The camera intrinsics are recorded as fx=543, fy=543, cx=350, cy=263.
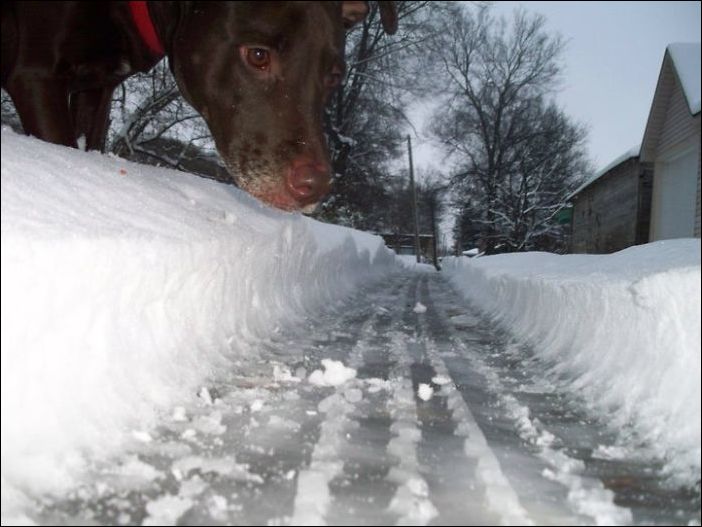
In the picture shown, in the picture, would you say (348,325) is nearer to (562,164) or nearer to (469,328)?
(469,328)

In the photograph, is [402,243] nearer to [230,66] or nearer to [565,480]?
[230,66]

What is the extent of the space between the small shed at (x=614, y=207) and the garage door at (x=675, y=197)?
12 cm

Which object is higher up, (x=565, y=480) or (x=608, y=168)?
(x=608, y=168)

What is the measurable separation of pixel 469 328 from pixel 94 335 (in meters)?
3.41

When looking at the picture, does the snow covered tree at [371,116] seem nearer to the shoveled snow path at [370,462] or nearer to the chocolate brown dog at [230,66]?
the chocolate brown dog at [230,66]

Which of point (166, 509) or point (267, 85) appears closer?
point (166, 509)

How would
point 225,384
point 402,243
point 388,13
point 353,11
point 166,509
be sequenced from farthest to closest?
1. point 402,243
2. point 388,13
3. point 353,11
4. point 225,384
5. point 166,509

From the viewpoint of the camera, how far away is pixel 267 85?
2859 mm

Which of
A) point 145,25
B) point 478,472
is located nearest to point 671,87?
point 478,472

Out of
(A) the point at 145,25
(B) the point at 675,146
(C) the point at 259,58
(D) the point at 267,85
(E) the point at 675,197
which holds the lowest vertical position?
(E) the point at 675,197

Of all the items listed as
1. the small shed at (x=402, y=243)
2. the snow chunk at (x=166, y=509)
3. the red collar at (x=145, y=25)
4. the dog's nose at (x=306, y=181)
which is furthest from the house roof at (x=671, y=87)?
the small shed at (x=402, y=243)

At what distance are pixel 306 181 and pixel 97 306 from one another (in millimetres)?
1156

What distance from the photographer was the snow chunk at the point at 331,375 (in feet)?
8.18

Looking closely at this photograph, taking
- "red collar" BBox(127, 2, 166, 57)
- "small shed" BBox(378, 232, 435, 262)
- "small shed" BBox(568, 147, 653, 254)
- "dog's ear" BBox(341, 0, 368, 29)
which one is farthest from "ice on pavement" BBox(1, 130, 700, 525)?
"small shed" BBox(378, 232, 435, 262)
